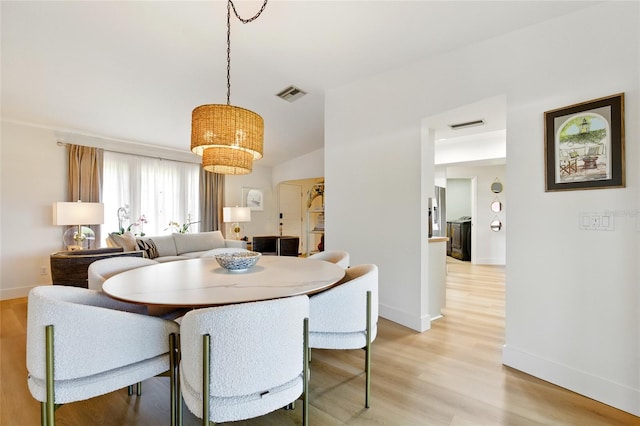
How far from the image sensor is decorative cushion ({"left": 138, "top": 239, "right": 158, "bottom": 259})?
14.0ft

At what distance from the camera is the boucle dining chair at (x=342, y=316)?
58.8 inches

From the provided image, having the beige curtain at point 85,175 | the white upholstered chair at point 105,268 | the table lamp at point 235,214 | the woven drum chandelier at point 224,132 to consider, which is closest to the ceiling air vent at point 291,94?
the woven drum chandelier at point 224,132

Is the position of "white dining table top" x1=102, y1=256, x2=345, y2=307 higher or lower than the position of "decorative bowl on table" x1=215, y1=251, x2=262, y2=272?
lower

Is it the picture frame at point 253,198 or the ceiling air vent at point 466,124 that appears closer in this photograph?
the ceiling air vent at point 466,124

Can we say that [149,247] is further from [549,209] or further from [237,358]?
[549,209]

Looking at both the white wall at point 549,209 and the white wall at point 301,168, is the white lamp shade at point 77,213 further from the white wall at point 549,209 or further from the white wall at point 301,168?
the white wall at point 549,209

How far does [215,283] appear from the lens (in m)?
1.49

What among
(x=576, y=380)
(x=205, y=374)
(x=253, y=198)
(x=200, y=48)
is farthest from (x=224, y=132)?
(x=253, y=198)

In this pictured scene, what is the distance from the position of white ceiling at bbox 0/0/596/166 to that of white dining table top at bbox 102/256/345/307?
193cm

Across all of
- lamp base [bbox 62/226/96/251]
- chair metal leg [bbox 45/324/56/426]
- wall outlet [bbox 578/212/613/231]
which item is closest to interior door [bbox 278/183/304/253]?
lamp base [bbox 62/226/96/251]

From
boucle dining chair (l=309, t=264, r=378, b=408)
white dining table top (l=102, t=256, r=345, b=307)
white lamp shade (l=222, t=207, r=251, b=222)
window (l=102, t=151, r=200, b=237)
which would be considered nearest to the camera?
white dining table top (l=102, t=256, r=345, b=307)

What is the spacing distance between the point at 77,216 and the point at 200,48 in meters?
2.81

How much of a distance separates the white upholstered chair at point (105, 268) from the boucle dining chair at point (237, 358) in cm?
116

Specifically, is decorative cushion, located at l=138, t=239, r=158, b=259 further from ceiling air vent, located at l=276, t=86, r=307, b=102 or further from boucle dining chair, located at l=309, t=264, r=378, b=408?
boucle dining chair, located at l=309, t=264, r=378, b=408
